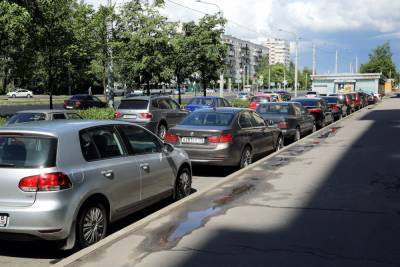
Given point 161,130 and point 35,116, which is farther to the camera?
point 161,130

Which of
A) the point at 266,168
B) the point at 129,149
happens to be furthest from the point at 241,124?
the point at 129,149

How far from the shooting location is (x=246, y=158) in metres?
11.8

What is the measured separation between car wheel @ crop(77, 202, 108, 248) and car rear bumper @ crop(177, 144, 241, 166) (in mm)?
4851

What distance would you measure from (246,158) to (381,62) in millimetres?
139602

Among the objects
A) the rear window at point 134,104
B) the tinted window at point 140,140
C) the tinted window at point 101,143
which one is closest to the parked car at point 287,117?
the rear window at point 134,104

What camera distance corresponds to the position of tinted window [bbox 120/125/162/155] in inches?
274

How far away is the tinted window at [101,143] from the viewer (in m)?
6.05

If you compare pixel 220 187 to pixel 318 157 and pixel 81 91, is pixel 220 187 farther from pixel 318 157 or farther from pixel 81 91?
pixel 81 91

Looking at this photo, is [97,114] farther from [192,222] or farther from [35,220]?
[35,220]

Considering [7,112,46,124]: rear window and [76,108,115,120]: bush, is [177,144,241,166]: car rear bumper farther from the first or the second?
[76,108,115,120]: bush

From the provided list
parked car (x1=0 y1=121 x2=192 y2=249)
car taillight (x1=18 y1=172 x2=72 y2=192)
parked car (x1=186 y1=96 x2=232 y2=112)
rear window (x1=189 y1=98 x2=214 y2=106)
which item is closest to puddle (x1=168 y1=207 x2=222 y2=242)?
parked car (x1=0 y1=121 x2=192 y2=249)

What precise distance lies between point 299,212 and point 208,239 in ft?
5.81

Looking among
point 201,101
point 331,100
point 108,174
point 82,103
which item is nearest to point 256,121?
point 108,174

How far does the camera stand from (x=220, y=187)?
8.84 m
